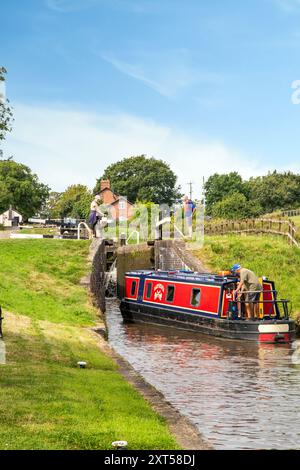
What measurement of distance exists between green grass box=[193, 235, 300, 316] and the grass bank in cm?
804

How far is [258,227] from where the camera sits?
36562mm

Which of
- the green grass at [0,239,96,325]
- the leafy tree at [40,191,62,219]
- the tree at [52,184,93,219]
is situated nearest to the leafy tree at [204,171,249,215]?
the tree at [52,184,93,219]

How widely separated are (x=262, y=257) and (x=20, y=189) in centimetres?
7020

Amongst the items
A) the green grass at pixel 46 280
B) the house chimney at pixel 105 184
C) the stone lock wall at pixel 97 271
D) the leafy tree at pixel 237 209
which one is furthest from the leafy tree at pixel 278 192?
the green grass at pixel 46 280

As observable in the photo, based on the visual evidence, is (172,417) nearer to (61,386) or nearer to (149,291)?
(61,386)

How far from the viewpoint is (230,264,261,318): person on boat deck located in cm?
2089

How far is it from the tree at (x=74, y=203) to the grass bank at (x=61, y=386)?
82979 mm

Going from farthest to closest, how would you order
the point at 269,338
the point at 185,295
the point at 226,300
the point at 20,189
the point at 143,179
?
the point at 143,179 < the point at 20,189 < the point at 185,295 < the point at 226,300 < the point at 269,338

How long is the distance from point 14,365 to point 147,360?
22.4ft

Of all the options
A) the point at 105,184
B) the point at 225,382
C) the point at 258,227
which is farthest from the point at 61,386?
the point at 105,184

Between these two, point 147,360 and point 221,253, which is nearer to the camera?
point 147,360
